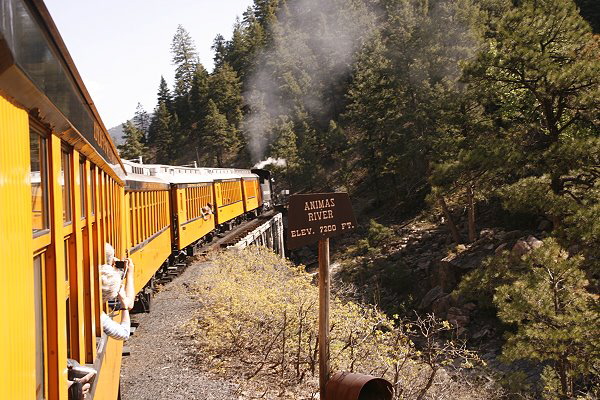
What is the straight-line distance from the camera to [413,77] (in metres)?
33.2

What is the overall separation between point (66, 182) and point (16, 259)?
1115 mm

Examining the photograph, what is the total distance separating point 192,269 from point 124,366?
23.9ft

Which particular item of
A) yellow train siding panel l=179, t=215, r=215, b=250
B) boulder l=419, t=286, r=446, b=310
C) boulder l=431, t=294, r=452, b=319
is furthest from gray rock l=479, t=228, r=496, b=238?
yellow train siding panel l=179, t=215, r=215, b=250

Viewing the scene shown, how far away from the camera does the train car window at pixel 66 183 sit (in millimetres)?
2451

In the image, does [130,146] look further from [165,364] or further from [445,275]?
[165,364]

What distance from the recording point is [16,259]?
148cm

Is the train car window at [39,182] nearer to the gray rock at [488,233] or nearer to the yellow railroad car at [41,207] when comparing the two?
the yellow railroad car at [41,207]

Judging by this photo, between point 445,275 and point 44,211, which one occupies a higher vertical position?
point 44,211

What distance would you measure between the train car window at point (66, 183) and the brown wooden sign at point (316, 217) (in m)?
1.99

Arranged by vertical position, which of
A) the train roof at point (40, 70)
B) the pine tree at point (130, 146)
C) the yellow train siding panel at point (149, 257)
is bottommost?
the yellow train siding panel at point (149, 257)

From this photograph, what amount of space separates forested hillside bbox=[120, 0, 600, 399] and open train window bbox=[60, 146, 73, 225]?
8.10 metres

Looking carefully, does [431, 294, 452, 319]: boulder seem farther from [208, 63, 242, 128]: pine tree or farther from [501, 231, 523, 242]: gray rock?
[208, 63, 242, 128]: pine tree

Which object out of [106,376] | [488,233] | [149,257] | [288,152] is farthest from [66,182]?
[288,152]

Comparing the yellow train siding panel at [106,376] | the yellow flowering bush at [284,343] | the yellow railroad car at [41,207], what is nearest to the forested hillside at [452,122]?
the yellow flowering bush at [284,343]
